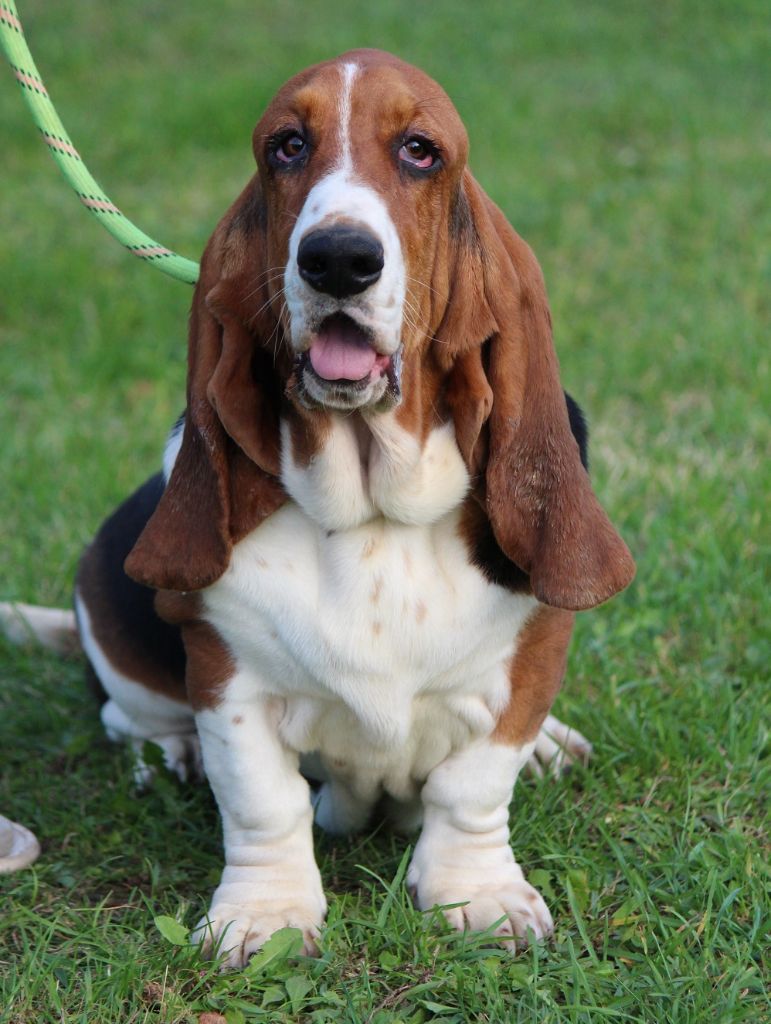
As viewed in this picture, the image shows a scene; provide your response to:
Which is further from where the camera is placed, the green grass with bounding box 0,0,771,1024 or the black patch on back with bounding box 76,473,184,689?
the black patch on back with bounding box 76,473,184,689

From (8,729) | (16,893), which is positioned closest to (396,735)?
(16,893)

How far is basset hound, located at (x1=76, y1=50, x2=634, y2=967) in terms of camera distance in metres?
2.59

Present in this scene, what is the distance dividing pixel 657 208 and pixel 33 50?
5690mm

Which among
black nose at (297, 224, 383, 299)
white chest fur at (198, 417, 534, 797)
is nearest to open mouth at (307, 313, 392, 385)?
black nose at (297, 224, 383, 299)

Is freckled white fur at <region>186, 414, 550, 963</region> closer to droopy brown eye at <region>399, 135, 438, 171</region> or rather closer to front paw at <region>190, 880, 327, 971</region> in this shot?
front paw at <region>190, 880, 327, 971</region>

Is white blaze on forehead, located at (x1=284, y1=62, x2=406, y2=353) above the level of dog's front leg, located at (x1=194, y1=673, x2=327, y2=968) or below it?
above

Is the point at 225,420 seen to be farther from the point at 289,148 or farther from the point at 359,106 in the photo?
the point at 359,106

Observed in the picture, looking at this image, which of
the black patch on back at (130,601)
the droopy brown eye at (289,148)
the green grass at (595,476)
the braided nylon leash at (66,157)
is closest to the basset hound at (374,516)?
the droopy brown eye at (289,148)

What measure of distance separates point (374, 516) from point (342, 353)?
0.42 meters

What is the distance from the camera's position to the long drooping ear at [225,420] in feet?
9.00

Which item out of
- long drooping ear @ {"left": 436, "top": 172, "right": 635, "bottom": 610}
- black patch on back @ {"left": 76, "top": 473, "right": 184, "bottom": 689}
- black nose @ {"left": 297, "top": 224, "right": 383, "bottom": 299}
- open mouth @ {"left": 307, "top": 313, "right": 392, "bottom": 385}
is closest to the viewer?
black nose @ {"left": 297, "top": 224, "right": 383, "bottom": 299}

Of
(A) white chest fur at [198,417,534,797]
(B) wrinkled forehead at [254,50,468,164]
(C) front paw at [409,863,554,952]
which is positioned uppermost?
(B) wrinkled forehead at [254,50,468,164]

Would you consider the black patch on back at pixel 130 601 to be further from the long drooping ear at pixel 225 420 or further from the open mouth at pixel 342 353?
the open mouth at pixel 342 353

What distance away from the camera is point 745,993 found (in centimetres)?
273
